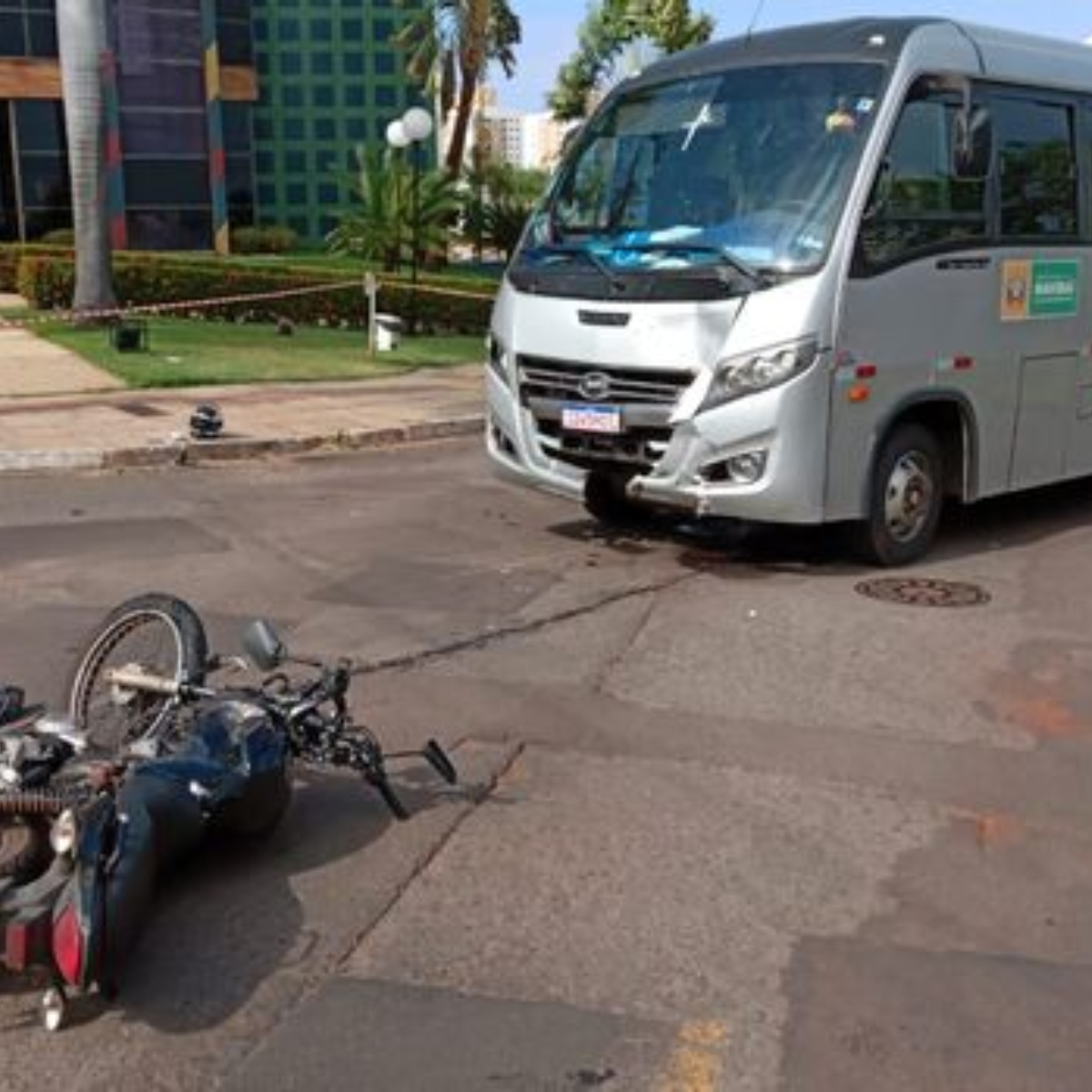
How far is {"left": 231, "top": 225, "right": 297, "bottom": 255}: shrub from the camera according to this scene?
40.6 meters

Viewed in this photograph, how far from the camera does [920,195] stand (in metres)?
8.37

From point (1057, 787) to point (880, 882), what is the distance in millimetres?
1136

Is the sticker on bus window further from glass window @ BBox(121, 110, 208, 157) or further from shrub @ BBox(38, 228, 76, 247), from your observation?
glass window @ BBox(121, 110, 208, 157)

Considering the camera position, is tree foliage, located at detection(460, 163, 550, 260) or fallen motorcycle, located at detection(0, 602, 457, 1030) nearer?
fallen motorcycle, located at detection(0, 602, 457, 1030)

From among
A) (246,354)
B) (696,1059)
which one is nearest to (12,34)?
(246,354)

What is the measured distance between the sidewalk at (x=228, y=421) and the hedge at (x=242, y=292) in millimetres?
8378

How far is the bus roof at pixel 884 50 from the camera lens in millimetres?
8367

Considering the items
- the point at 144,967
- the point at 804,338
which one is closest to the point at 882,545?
the point at 804,338

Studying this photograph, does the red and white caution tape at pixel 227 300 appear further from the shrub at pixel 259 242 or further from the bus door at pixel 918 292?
the bus door at pixel 918 292

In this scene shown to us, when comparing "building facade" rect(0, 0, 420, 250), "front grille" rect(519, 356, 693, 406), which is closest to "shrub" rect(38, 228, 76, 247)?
"building facade" rect(0, 0, 420, 250)

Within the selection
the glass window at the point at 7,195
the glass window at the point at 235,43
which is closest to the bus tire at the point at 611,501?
the glass window at the point at 7,195

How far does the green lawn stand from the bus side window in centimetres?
1009

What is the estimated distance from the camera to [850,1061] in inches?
139

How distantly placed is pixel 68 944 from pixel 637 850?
1.82 metres
